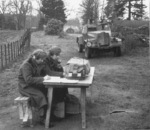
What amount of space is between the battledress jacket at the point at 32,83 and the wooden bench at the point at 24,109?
0.10 meters

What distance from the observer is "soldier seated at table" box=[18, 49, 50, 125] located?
4617 millimetres

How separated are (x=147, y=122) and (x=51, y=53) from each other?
2022mm

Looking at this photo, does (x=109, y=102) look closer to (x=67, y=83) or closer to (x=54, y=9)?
(x=67, y=83)

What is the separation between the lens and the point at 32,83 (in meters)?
4.66

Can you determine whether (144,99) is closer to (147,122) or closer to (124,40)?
(147,122)

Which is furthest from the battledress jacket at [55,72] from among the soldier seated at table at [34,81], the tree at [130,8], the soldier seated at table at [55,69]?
the tree at [130,8]

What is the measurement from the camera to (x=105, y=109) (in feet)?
18.7

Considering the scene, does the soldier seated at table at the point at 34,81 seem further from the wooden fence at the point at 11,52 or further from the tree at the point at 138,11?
the tree at the point at 138,11

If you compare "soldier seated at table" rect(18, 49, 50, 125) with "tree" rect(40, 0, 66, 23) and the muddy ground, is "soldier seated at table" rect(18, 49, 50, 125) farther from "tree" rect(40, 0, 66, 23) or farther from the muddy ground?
"tree" rect(40, 0, 66, 23)

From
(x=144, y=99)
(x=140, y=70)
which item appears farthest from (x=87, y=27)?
(x=144, y=99)

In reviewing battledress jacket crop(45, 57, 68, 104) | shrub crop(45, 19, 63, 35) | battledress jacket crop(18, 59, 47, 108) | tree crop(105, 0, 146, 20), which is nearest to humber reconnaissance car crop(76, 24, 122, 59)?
battledress jacket crop(45, 57, 68, 104)

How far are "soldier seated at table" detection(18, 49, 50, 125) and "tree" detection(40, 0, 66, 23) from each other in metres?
42.3

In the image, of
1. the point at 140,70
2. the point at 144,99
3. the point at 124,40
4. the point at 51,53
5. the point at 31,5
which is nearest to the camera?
the point at 51,53

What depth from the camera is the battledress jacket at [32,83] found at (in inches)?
182
